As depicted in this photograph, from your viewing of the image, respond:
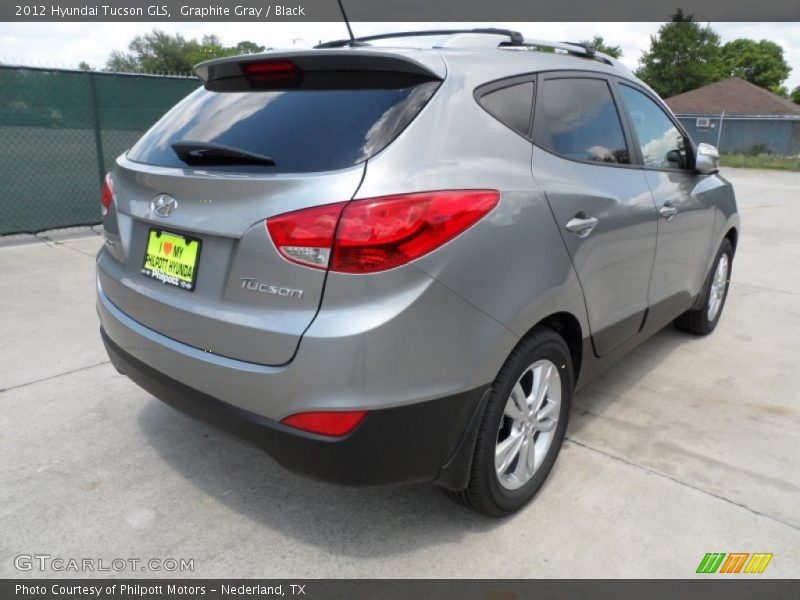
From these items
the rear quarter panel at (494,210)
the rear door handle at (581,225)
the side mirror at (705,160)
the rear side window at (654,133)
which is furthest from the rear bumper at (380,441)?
the side mirror at (705,160)

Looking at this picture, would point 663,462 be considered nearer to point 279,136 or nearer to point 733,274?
point 279,136

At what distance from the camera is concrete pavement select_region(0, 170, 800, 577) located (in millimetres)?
2299

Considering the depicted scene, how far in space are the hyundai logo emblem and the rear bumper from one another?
60 cm

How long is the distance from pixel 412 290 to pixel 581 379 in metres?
1.34

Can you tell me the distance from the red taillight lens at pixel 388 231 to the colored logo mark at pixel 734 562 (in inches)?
60.1

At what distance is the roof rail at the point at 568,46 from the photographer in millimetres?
2748

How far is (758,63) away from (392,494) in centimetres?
8378

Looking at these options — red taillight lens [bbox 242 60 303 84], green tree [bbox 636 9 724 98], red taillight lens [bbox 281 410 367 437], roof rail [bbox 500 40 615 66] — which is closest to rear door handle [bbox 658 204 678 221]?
roof rail [bbox 500 40 615 66]

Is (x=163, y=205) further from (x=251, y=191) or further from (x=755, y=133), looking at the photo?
(x=755, y=133)

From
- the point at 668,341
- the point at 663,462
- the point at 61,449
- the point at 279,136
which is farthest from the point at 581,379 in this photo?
the point at 61,449

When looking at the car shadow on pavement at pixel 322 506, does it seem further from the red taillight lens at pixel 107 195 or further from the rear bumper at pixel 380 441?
the red taillight lens at pixel 107 195

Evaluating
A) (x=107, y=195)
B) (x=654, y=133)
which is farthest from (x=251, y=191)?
(x=654, y=133)

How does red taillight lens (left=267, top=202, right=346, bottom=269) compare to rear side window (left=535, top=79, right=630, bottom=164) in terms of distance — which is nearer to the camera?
red taillight lens (left=267, top=202, right=346, bottom=269)

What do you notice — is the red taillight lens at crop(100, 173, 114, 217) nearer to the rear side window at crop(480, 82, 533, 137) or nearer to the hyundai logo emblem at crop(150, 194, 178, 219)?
the hyundai logo emblem at crop(150, 194, 178, 219)
